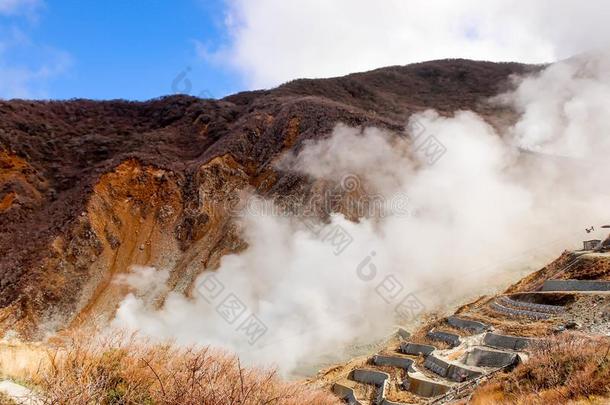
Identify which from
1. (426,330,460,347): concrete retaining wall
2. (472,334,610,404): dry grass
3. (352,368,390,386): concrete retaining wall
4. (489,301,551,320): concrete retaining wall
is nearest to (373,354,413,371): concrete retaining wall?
(352,368,390,386): concrete retaining wall

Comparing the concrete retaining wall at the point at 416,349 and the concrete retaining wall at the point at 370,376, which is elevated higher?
the concrete retaining wall at the point at 370,376

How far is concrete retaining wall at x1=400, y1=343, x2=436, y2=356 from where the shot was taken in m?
18.8

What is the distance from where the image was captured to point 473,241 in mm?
34375

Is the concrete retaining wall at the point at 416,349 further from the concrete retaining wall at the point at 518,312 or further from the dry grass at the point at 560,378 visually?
the dry grass at the point at 560,378

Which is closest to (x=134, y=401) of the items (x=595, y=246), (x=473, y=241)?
(x=595, y=246)

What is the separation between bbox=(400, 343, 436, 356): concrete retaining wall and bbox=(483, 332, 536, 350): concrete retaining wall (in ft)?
7.64

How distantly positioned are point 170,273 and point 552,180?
32752mm

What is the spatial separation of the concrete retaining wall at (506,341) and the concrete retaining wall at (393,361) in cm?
294

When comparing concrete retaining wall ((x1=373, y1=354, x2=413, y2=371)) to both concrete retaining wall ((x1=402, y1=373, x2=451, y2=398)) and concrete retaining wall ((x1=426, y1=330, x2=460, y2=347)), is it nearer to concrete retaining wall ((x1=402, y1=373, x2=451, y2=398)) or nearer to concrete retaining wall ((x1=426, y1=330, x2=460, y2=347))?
concrete retaining wall ((x1=402, y1=373, x2=451, y2=398))

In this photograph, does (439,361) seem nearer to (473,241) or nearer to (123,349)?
(123,349)

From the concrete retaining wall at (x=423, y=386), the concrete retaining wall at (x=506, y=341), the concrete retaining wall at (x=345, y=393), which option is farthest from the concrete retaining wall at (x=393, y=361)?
the concrete retaining wall at (x=506, y=341)

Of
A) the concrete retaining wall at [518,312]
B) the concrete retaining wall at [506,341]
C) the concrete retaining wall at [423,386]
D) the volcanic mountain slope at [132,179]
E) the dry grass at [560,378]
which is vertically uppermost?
the volcanic mountain slope at [132,179]

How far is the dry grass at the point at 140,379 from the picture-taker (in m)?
5.54

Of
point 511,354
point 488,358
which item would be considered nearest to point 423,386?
point 488,358
